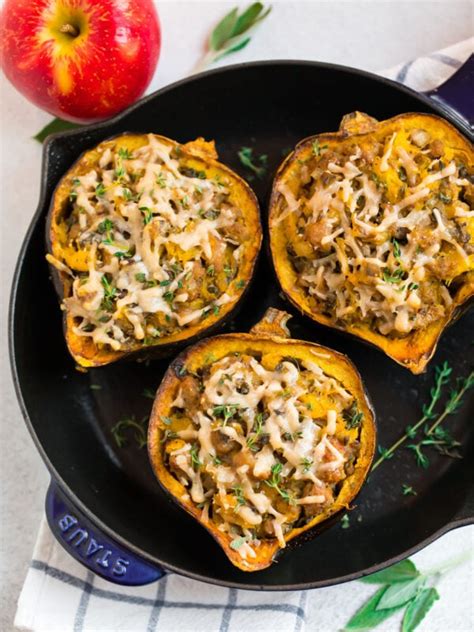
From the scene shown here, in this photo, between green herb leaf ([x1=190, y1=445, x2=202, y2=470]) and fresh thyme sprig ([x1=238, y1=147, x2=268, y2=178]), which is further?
fresh thyme sprig ([x1=238, y1=147, x2=268, y2=178])

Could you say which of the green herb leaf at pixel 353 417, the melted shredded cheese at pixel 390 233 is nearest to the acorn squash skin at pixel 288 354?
the green herb leaf at pixel 353 417

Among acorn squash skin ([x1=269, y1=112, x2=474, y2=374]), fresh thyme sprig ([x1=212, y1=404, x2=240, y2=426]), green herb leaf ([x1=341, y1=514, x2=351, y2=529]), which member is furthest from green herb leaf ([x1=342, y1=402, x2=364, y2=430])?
green herb leaf ([x1=341, y1=514, x2=351, y2=529])

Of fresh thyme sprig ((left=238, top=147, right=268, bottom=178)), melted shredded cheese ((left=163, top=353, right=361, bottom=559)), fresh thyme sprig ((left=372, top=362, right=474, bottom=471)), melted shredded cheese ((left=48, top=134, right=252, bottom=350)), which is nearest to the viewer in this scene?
melted shredded cheese ((left=163, top=353, right=361, bottom=559))

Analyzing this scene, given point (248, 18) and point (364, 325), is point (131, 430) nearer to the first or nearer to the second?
point (364, 325)

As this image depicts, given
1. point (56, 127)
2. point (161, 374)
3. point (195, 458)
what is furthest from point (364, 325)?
point (56, 127)

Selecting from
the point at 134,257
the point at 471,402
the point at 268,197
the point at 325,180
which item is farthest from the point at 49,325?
the point at 471,402

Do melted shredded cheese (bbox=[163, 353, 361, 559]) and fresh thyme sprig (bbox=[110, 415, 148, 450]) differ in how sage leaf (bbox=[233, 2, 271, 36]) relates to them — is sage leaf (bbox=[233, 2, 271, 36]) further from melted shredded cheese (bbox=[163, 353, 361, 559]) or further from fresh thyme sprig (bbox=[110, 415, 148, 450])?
fresh thyme sprig (bbox=[110, 415, 148, 450])
